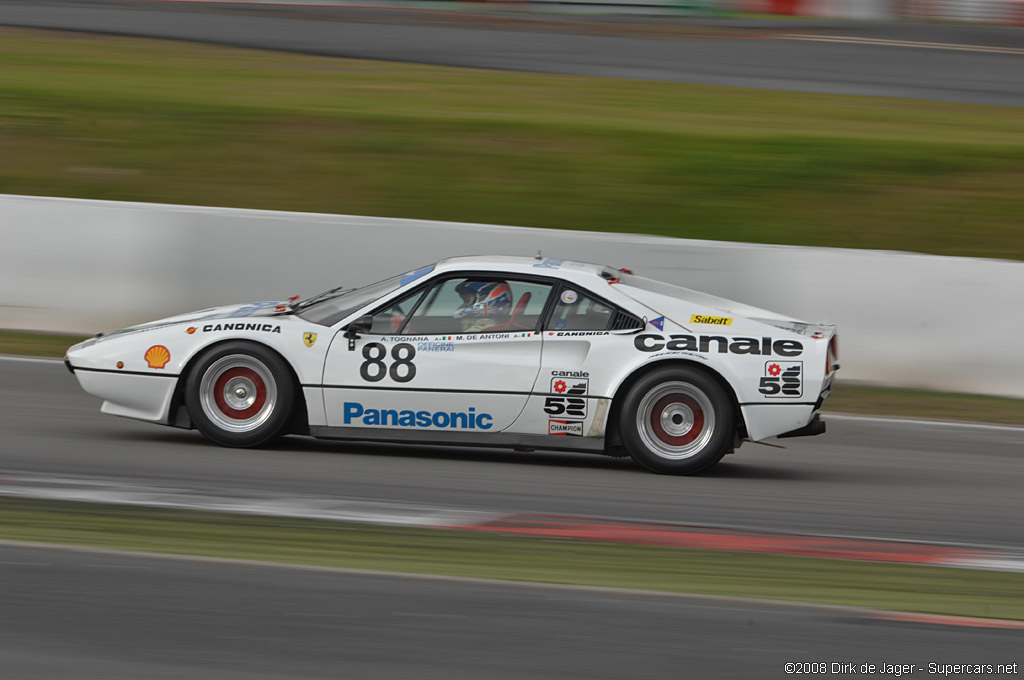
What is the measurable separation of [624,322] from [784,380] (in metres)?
1.01

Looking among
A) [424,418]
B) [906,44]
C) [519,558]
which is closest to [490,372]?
[424,418]

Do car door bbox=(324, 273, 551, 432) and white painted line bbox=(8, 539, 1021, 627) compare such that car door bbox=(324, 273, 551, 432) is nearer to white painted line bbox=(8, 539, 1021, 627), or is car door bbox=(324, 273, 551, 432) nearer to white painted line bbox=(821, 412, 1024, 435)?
white painted line bbox=(8, 539, 1021, 627)

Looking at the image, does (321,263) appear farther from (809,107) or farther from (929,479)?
(809,107)

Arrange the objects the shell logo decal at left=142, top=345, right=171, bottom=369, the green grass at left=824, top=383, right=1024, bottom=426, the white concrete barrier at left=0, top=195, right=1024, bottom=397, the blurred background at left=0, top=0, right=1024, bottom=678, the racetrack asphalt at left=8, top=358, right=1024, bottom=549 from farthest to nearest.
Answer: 1. the white concrete barrier at left=0, top=195, right=1024, bottom=397
2. the green grass at left=824, top=383, right=1024, bottom=426
3. the shell logo decal at left=142, top=345, right=171, bottom=369
4. the racetrack asphalt at left=8, top=358, right=1024, bottom=549
5. the blurred background at left=0, top=0, right=1024, bottom=678

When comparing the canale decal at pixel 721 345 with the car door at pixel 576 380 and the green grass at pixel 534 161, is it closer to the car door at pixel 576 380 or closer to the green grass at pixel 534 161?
the car door at pixel 576 380

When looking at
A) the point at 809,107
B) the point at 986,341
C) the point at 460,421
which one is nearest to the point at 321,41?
the point at 809,107

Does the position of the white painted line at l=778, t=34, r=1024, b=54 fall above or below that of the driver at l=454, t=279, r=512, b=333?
above

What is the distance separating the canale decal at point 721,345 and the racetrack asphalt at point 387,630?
2.51 meters

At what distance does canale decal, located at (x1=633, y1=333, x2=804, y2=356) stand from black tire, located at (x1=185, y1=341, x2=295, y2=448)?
2158mm

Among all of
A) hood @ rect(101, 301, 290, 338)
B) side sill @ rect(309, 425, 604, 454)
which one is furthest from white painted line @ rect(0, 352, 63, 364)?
side sill @ rect(309, 425, 604, 454)

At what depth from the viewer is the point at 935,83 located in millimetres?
18719

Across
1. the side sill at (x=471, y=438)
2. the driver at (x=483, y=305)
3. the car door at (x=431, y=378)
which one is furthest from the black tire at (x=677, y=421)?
the driver at (x=483, y=305)

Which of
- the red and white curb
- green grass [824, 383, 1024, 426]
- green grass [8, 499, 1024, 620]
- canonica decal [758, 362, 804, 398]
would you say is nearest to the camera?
green grass [8, 499, 1024, 620]

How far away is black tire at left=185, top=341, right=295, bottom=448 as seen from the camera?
7578mm
